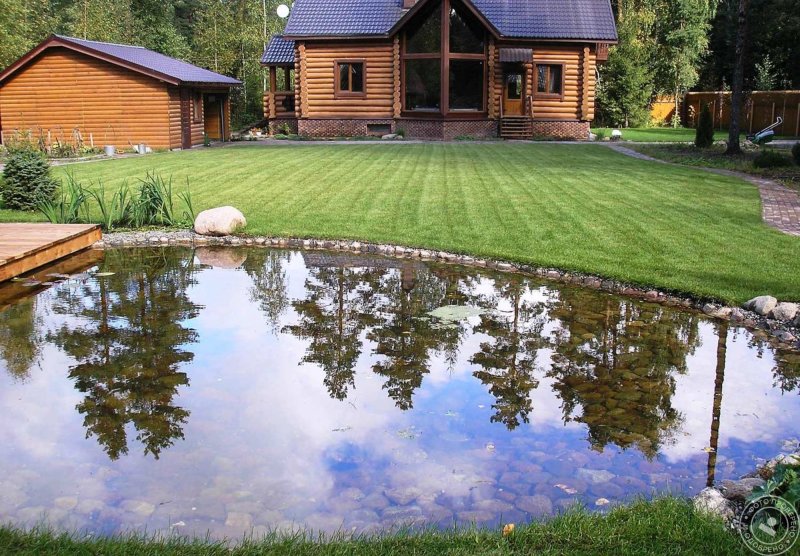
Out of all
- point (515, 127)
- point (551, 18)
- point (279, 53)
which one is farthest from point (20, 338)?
point (279, 53)

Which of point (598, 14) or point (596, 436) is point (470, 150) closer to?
point (598, 14)

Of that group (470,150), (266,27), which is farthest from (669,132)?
(266,27)

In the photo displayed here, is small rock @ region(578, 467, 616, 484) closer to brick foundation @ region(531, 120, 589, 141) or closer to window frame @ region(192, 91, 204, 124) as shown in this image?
window frame @ region(192, 91, 204, 124)

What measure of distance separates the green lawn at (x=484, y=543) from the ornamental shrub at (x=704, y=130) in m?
19.5

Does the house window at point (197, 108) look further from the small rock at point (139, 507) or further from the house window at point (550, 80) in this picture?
the small rock at point (139, 507)

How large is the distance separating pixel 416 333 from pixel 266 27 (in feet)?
124

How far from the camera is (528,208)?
1243cm

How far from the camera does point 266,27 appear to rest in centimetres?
4172

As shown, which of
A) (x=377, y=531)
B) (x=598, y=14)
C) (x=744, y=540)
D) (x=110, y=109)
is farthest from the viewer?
(x=598, y=14)

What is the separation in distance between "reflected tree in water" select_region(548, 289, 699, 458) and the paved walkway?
4074mm

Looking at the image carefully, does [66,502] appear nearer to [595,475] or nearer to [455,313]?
[595,475]

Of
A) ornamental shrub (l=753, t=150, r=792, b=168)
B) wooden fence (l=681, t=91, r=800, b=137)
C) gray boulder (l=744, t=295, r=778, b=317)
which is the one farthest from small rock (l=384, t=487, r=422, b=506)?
wooden fence (l=681, t=91, r=800, b=137)

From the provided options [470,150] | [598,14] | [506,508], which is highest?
[598,14]

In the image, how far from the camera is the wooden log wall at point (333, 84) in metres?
28.3
